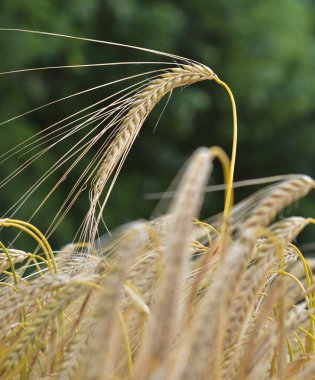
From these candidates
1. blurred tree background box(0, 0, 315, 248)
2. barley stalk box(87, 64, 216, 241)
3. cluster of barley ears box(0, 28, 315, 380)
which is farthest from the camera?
blurred tree background box(0, 0, 315, 248)

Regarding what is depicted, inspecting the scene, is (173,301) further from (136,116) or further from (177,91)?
(177,91)

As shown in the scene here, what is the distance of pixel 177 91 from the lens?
5.89 m

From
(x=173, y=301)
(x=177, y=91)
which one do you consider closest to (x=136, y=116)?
(x=173, y=301)

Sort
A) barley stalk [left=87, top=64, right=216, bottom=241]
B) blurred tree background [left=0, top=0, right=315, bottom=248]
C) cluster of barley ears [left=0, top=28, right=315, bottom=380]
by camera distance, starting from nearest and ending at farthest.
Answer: cluster of barley ears [left=0, top=28, right=315, bottom=380] → barley stalk [left=87, top=64, right=216, bottom=241] → blurred tree background [left=0, top=0, right=315, bottom=248]

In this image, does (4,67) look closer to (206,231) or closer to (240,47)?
(240,47)

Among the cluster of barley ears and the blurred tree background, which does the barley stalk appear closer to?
the cluster of barley ears

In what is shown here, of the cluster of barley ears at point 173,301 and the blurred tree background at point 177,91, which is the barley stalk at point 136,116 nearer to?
the cluster of barley ears at point 173,301

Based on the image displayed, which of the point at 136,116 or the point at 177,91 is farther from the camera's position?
the point at 177,91

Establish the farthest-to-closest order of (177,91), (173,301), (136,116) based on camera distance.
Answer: (177,91)
(136,116)
(173,301)

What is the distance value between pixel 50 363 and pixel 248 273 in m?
0.26

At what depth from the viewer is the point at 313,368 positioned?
699 mm

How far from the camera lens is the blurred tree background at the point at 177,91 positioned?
212 inches

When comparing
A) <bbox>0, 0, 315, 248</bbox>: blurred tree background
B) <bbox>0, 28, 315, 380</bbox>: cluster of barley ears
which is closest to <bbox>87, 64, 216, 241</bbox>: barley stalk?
<bbox>0, 28, 315, 380</bbox>: cluster of barley ears

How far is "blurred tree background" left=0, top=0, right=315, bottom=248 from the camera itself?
539 cm
